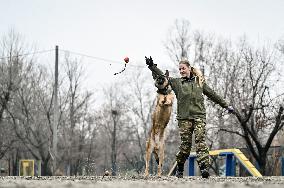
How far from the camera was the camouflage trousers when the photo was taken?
8141 millimetres

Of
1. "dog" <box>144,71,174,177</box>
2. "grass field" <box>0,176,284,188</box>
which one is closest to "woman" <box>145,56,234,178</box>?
"dog" <box>144,71,174,177</box>

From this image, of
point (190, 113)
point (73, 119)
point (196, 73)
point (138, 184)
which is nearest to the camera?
point (138, 184)

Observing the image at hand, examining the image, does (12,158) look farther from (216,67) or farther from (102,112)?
(216,67)

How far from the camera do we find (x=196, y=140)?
8.23 m

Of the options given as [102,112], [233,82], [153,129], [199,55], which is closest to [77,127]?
[102,112]

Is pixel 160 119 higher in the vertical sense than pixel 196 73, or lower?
lower

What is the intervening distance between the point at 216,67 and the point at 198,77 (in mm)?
24814

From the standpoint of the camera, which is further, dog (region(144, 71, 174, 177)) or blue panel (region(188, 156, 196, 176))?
blue panel (region(188, 156, 196, 176))

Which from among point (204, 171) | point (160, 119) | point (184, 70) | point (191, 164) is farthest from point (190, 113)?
point (191, 164)

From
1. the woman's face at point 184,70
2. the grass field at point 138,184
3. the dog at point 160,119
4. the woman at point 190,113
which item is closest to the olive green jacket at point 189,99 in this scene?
the woman at point 190,113

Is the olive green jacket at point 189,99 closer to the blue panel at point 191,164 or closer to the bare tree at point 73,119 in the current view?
the blue panel at point 191,164

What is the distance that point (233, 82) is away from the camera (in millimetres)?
29562

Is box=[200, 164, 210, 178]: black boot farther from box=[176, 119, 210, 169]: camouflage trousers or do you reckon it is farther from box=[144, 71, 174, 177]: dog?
box=[144, 71, 174, 177]: dog

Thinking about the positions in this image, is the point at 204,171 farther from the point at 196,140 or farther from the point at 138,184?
the point at 138,184
